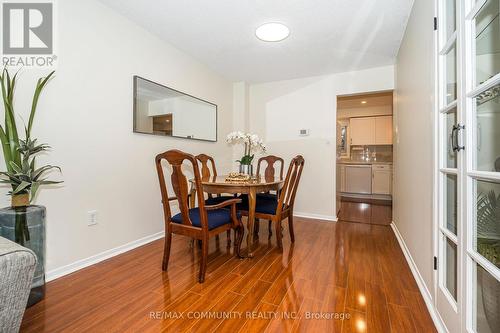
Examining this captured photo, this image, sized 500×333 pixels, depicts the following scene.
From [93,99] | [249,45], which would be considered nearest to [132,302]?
[93,99]

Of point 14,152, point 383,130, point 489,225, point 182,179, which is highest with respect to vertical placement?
point 383,130

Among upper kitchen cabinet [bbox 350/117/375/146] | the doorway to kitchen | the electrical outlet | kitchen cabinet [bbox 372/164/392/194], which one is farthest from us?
upper kitchen cabinet [bbox 350/117/375/146]

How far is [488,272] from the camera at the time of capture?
2.84 feet

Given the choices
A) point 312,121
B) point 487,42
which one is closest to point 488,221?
point 487,42

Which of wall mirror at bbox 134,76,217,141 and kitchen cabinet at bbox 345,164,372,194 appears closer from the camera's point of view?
wall mirror at bbox 134,76,217,141

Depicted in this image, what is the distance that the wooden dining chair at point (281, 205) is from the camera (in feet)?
7.43

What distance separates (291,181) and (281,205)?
11.1 inches

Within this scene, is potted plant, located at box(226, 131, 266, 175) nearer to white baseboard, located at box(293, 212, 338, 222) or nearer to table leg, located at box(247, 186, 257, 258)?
table leg, located at box(247, 186, 257, 258)

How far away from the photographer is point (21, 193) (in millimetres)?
1513

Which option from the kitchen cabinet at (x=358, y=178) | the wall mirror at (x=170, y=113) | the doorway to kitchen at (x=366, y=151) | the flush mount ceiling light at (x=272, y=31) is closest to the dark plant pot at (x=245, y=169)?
the wall mirror at (x=170, y=113)

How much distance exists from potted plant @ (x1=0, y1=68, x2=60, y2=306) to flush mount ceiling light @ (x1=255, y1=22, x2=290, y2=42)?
204cm

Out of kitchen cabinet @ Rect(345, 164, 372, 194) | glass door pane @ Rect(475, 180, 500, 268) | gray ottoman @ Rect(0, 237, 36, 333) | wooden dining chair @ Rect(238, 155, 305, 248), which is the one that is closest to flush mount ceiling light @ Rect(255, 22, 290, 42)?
wooden dining chair @ Rect(238, 155, 305, 248)

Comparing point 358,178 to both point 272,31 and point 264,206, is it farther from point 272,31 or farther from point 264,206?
point 272,31

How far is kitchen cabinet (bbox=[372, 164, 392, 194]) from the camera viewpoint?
552 centimetres
